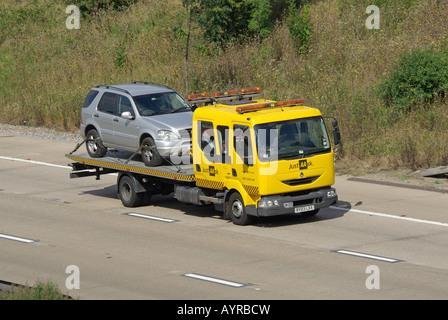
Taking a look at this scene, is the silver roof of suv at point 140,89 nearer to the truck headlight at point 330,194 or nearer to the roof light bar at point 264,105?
the roof light bar at point 264,105

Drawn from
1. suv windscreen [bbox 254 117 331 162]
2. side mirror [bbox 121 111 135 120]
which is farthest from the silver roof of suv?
suv windscreen [bbox 254 117 331 162]

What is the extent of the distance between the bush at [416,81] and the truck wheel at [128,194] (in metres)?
10.3

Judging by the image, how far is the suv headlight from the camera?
19239mm

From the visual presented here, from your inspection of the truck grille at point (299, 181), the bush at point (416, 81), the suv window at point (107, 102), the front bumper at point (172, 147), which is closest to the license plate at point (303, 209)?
the truck grille at point (299, 181)

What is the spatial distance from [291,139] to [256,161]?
3.16 ft

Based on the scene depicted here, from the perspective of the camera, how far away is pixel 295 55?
32406mm

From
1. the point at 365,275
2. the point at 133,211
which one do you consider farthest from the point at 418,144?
the point at 365,275

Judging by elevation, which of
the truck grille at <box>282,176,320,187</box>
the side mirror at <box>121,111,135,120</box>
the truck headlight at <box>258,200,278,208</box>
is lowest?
the truck headlight at <box>258,200,278,208</box>

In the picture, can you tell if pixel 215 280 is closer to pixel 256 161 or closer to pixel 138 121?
pixel 256 161

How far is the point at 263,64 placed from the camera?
3259cm

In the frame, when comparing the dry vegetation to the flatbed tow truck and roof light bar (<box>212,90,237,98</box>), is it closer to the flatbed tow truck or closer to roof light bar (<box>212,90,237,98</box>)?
roof light bar (<box>212,90,237,98</box>)

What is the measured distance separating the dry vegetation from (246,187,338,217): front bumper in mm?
6427

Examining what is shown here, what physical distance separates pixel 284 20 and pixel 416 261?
2160 centimetres
